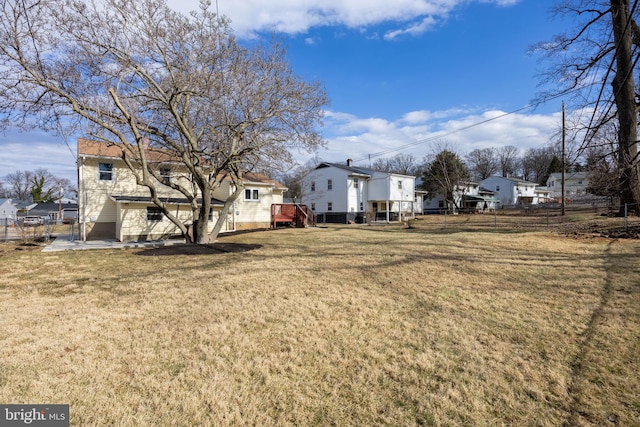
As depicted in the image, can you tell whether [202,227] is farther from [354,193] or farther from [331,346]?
[354,193]

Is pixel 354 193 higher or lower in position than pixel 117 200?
higher

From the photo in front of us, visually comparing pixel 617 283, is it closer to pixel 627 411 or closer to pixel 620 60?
pixel 627 411

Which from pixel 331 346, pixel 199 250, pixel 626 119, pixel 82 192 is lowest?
pixel 331 346

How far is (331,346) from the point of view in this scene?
13.1 ft

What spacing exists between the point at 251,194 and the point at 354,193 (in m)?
12.9

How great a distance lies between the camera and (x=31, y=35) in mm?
9609

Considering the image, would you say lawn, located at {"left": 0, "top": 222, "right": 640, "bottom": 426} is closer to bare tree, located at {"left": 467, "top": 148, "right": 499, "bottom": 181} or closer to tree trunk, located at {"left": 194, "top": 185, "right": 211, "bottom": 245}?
tree trunk, located at {"left": 194, "top": 185, "right": 211, "bottom": 245}

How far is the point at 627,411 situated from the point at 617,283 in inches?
200

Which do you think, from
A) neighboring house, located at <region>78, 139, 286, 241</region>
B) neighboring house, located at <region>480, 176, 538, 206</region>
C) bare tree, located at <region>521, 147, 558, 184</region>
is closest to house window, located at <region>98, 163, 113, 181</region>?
neighboring house, located at <region>78, 139, 286, 241</region>

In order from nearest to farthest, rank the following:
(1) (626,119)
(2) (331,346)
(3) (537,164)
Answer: (2) (331,346) < (1) (626,119) < (3) (537,164)

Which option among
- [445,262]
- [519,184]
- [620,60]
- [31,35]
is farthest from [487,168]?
[31,35]

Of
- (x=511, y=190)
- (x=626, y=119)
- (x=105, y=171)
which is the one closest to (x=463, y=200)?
(x=511, y=190)

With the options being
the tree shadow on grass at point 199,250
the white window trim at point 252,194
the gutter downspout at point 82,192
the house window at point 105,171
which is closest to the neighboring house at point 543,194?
the white window trim at point 252,194

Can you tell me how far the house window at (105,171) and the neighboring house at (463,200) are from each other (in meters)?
37.3
